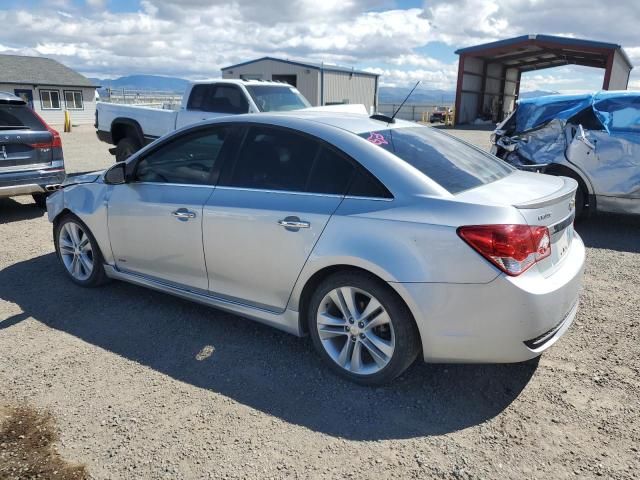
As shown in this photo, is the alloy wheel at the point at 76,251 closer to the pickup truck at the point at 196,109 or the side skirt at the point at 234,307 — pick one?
the side skirt at the point at 234,307

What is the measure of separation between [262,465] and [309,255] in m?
1.23

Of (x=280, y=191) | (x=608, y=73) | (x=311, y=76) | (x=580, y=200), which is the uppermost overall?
(x=608, y=73)

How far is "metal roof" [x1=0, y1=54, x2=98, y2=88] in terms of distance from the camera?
3372cm

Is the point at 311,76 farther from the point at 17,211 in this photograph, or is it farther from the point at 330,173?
the point at 330,173

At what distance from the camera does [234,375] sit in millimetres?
3383

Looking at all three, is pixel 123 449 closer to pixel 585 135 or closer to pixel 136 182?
pixel 136 182

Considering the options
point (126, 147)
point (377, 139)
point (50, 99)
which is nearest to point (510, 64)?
point (50, 99)

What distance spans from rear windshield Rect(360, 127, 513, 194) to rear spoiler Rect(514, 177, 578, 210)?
0.36 metres

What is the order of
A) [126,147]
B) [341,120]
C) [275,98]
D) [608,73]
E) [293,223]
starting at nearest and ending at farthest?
1. [293,223]
2. [341,120]
3. [275,98]
4. [126,147]
5. [608,73]

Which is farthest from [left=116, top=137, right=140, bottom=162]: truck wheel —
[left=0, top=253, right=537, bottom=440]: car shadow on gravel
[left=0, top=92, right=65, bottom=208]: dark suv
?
[left=0, top=253, right=537, bottom=440]: car shadow on gravel

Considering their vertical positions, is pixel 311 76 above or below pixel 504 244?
above

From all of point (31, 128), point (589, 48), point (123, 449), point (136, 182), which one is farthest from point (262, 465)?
point (589, 48)

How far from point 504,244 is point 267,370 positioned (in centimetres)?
173

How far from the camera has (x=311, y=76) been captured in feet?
102
